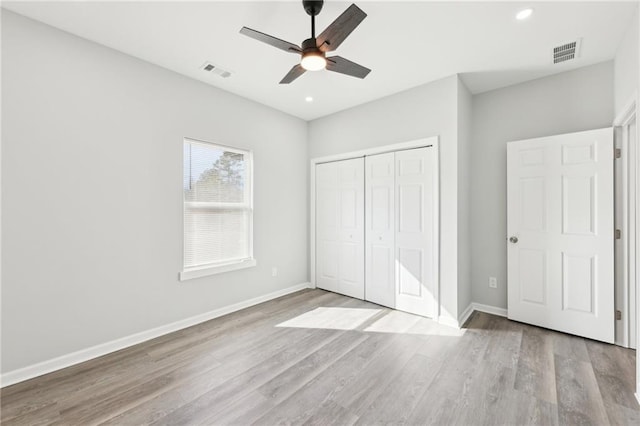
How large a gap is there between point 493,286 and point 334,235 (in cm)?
221

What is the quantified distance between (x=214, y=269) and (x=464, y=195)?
3.14 metres

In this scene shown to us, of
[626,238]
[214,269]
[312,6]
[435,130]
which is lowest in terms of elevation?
[214,269]

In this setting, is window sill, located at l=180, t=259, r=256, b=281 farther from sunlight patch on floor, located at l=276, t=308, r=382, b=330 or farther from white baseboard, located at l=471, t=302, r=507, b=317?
white baseboard, located at l=471, t=302, r=507, b=317

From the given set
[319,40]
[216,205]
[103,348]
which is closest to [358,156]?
[216,205]

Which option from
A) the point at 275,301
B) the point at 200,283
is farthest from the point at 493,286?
the point at 200,283

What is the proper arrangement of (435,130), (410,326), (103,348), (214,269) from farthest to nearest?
(214,269), (435,130), (410,326), (103,348)

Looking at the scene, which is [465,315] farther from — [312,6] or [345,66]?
[312,6]

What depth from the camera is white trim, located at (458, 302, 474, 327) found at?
313cm

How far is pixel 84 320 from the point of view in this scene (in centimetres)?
242

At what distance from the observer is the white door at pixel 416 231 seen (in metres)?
3.26

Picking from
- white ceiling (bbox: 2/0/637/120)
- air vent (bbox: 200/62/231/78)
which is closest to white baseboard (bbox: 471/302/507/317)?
white ceiling (bbox: 2/0/637/120)

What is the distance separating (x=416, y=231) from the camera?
3.42 metres

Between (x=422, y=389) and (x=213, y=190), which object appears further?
(x=213, y=190)

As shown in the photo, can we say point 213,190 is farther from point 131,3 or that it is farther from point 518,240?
point 518,240
